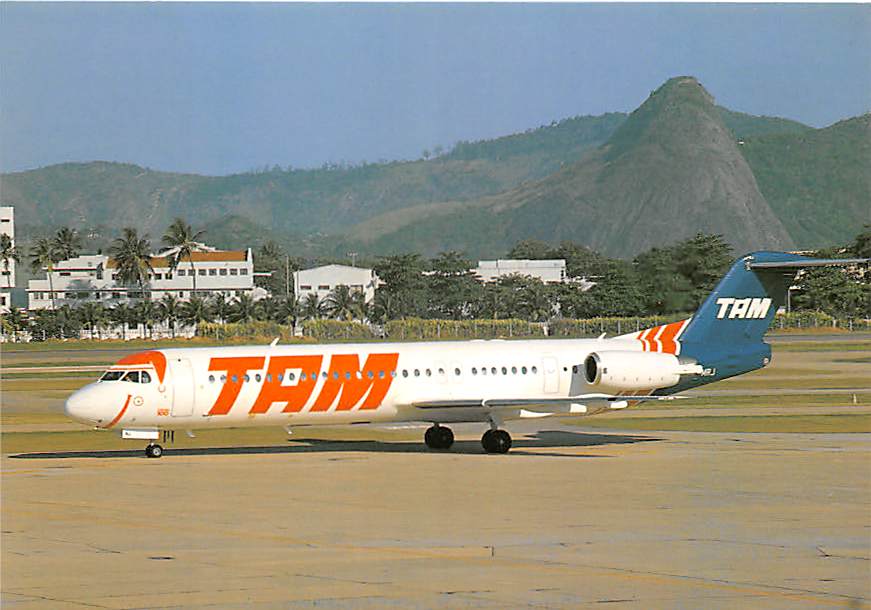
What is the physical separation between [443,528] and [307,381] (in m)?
11.7

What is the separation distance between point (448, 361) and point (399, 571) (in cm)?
1696

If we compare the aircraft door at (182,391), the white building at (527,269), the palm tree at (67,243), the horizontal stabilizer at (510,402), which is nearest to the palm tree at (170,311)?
the palm tree at (67,243)

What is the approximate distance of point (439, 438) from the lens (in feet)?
113

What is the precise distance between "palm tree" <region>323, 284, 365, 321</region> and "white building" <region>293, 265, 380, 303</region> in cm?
668

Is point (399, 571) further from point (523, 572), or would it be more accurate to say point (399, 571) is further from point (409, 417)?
point (409, 417)

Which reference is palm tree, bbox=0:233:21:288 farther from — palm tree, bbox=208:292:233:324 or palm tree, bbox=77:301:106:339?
palm tree, bbox=208:292:233:324

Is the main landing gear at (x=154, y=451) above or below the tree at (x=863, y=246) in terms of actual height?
below

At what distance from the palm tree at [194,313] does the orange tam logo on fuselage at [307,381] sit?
93413 millimetres

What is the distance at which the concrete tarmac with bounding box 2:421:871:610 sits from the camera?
15773mm

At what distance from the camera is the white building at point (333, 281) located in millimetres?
159250

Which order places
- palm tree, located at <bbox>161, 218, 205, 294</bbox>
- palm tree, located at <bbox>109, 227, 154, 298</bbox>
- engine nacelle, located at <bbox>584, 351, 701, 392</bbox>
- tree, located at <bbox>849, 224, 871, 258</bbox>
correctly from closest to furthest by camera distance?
engine nacelle, located at <bbox>584, 351, 701, 392</bbox> < tree, located at <bbox>849, 224, 871, 258</bbox> < palm tree, located at <bbox>109, 227, 154, 298</bbox> < palm tree, located at <bbox>161, 218, 205, 294</bbox>

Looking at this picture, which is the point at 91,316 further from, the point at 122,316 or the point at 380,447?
the point at 380,447

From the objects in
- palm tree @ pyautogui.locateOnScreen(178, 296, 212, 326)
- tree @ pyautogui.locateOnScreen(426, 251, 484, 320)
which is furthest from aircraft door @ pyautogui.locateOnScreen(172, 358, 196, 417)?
tree @ pyautogui.locateOnScreen(426, 251, 484, 320)

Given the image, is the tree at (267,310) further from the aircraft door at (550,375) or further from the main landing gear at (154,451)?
the main landing gear at (154,451)
